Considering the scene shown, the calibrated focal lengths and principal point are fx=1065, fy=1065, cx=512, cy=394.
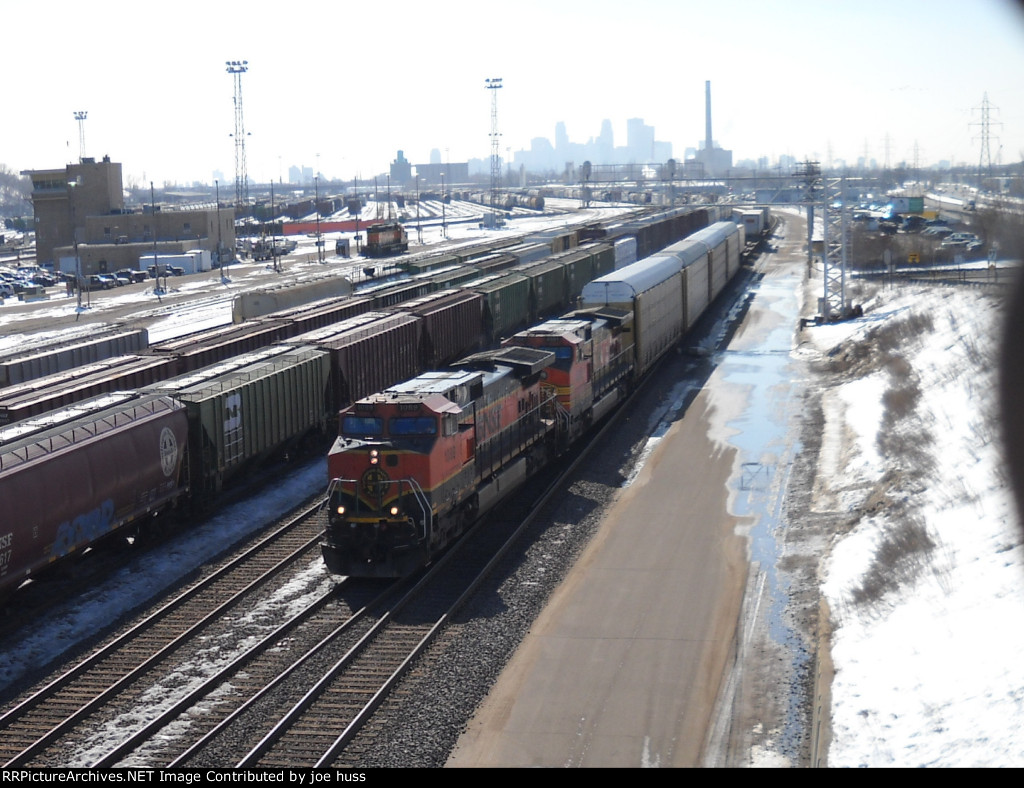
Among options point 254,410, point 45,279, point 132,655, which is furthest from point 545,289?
point 45,279

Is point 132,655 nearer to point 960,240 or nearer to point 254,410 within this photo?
point 254,410

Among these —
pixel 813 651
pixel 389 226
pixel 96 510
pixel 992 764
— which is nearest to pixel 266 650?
pixel 96 510

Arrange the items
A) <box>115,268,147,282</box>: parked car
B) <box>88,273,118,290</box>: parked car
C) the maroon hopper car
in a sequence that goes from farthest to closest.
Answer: <box>115,268,147,282</box>: parked car
<box>88,273,118,290</box>: parked car
the maroon hopper car

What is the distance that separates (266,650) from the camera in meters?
17.0

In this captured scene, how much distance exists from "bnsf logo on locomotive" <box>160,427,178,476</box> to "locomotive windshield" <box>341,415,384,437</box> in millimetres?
4551

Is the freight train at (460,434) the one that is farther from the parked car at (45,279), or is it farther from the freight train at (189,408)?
the parked car at (45,279)

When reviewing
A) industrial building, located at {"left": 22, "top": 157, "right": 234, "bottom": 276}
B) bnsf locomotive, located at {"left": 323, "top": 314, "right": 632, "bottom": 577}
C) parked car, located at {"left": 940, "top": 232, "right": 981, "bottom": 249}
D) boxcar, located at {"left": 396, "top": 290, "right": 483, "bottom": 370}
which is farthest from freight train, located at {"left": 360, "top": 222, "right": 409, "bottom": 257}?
bnsf locomotive, located at {"left": 323, "top": 314, "right": 632, "bottom": 577}

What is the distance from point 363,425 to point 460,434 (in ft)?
6.88

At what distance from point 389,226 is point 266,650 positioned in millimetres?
94558

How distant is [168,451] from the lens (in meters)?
22.2

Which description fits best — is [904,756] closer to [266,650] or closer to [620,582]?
[620,582]

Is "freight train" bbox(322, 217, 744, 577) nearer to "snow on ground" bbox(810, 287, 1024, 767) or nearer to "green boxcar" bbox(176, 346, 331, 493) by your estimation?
"green boxcar" bbox(176, 346, 331, 493)

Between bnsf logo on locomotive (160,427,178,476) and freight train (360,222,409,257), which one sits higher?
freight train (360,222,409,257)

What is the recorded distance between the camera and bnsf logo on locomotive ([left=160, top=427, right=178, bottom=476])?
Result: 21953 millimetres
